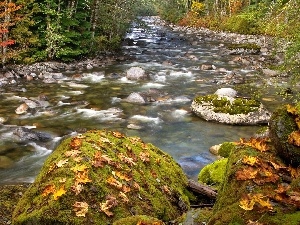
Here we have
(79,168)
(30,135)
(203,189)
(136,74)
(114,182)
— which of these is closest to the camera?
(79,168)

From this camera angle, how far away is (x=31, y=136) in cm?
1061

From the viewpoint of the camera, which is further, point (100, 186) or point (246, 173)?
point (100, 186)

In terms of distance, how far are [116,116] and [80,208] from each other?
9118 millimetres

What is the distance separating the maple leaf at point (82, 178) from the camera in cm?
404

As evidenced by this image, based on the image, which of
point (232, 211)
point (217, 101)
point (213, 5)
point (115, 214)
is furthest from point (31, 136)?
point (213, 5)

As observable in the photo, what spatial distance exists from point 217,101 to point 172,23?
51.9 metres

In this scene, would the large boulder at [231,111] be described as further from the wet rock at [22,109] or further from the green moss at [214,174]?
the wet rock at [22,109]

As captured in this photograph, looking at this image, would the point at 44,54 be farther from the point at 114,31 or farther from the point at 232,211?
the point at 232,211

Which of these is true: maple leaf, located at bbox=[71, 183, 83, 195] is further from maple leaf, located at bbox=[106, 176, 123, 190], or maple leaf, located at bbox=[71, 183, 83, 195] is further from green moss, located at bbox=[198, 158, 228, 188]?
green moss, located at bbox=[198, 158, 228, 188]

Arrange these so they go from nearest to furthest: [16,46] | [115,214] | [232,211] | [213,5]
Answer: [232,211] < [115,214] < [16,46] < [213,5]

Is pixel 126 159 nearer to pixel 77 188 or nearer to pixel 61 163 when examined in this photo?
pixel 61 163

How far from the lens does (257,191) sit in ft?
10.2

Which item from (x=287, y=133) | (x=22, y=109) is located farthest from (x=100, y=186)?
(x=22, y=109)

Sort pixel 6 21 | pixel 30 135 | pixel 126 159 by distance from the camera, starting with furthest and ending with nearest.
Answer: pixel 6 21, pixel 30 135, pixel 126 159
